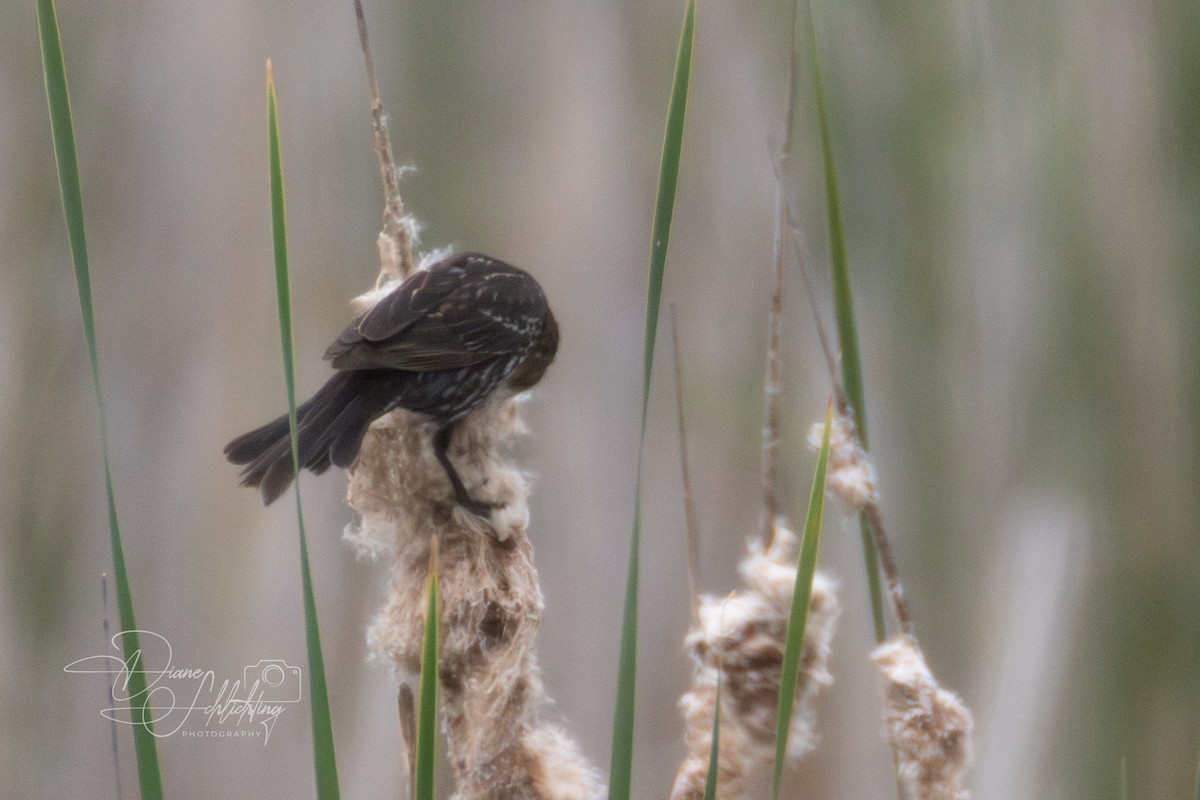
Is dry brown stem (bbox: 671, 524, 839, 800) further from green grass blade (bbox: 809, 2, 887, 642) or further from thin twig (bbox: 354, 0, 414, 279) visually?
thin twig (bbox: 354, 0, 414, 279)

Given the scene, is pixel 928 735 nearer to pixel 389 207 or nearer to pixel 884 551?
pixel 884 551

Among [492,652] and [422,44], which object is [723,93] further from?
[492,652]

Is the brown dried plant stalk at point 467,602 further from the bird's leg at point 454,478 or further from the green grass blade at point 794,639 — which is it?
the green grass blade at point 794,639

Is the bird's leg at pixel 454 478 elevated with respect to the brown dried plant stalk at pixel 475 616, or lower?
elevated

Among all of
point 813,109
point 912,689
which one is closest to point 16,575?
point 912,689

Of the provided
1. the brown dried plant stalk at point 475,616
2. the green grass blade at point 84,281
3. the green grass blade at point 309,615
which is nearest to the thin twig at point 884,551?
the brown dried plant stalk at point 475,616
